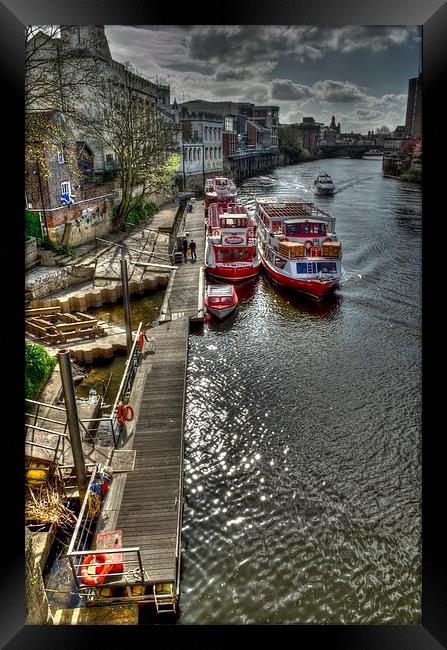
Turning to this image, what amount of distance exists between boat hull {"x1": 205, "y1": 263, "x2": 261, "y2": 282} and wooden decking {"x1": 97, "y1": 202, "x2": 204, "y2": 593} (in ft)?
28.3

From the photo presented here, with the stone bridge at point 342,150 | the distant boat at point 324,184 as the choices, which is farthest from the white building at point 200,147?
the stone bridge at point 342,150

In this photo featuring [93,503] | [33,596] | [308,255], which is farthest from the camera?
[308,255]

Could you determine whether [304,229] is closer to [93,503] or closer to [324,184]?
[93,503]

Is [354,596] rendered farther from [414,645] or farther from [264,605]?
[414,645]

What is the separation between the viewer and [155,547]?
8.09 metres

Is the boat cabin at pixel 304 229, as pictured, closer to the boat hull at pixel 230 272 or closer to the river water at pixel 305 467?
the boat hull at pixel 230 272

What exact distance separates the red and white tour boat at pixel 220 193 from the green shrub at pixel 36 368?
88.4ft

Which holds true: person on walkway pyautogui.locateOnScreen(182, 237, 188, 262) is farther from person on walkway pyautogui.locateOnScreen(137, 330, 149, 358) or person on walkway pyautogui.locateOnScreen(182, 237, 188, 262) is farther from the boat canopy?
person on walkway pyautogui.locateOnScreen(137, 330, 149, 358)

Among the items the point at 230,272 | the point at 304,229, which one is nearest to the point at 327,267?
the point at 304,229

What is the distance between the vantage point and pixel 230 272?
24500 millimetres

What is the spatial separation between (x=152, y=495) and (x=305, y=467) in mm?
3706

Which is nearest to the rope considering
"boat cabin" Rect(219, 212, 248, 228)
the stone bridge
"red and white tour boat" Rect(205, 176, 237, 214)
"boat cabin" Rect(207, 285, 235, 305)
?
"boat cabin" Rect(207, 285, 235, 305)
